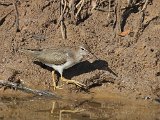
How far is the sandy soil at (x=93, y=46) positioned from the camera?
38.1ft

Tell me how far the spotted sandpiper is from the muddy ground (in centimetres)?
24

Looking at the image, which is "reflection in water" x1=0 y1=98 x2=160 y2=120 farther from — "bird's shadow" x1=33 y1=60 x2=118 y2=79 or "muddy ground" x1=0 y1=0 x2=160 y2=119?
"bird's shadow" x1=33 y1=60 x2=118 y2=79

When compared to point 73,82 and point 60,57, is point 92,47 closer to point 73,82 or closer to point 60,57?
point 60,57

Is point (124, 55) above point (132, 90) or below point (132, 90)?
above

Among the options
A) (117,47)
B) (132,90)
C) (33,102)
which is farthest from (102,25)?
(33,102)

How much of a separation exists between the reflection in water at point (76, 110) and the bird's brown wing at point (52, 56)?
3.07 feet

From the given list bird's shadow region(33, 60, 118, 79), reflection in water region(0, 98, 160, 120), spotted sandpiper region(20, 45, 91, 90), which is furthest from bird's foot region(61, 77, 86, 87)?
reflection in water region(0, 98, 160, 120)

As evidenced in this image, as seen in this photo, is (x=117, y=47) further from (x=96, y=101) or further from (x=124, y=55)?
(x=96, y=101)

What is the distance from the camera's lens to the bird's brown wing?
11.6 metres

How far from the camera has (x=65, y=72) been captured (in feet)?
39.4

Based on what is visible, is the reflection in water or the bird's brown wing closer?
the reflection in water

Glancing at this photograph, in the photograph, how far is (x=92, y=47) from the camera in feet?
40.2

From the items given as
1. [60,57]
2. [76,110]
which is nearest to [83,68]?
[60,57]

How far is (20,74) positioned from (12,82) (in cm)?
34
